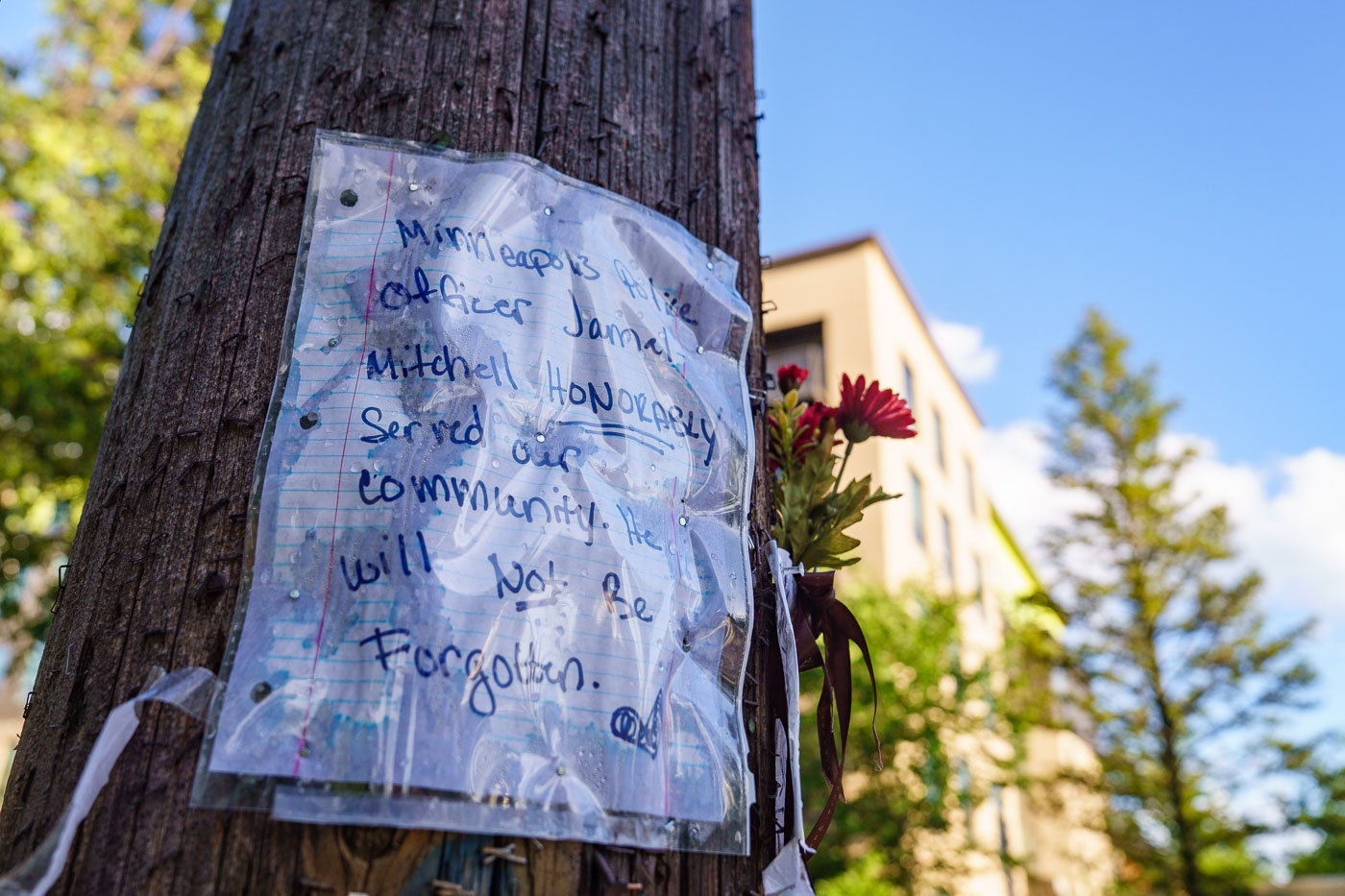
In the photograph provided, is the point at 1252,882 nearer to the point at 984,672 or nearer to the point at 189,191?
the point at 984,672

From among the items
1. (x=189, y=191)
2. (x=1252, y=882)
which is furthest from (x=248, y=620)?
(x=1252, y=882)

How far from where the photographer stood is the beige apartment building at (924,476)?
17453 millimetres

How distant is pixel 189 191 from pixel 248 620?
114 centimetres

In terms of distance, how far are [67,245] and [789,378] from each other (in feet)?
35.7

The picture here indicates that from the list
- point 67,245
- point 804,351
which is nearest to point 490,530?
point 67,245

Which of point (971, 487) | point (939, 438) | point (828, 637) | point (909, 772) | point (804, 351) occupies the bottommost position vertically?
point (828, 637)

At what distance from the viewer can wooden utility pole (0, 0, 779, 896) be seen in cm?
135

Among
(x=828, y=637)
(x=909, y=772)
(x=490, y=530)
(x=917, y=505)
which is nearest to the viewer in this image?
(x=490, y=530)

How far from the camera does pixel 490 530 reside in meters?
1.57

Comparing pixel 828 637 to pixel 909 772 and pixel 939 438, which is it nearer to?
pixel 909 772

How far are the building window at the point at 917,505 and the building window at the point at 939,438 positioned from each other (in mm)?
2201

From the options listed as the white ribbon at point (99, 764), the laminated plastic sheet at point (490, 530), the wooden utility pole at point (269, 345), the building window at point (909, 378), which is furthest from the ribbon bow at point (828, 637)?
the building window at point (909, 378)

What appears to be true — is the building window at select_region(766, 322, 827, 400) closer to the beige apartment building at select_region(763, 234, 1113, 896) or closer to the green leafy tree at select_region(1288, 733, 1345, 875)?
the beige apartment building at select_region(763, 234, 1113, 896)

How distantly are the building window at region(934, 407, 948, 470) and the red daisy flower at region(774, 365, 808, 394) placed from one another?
71.6ft
